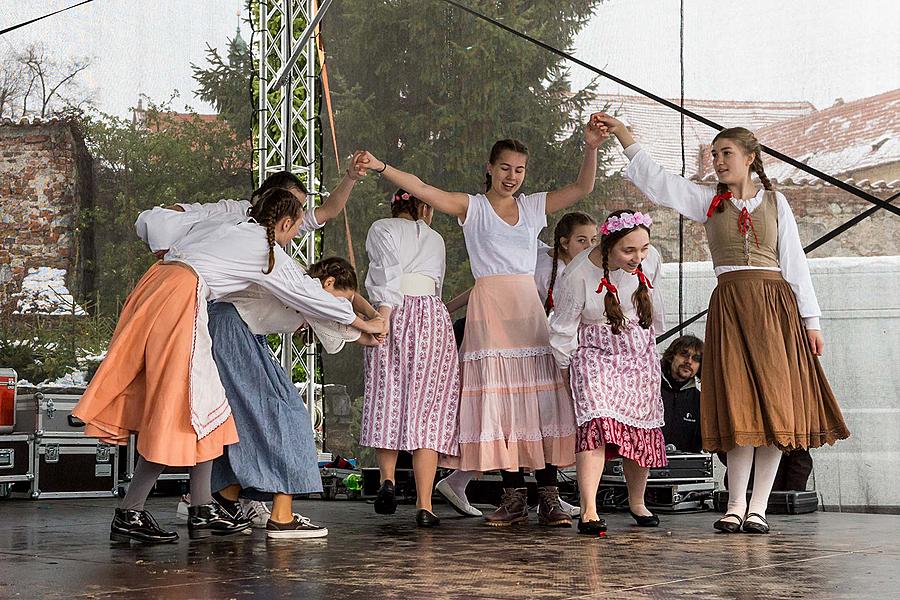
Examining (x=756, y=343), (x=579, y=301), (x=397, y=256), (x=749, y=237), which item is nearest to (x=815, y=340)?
(x=756, y=343)

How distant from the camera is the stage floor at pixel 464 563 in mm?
2285

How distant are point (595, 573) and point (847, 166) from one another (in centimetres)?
333

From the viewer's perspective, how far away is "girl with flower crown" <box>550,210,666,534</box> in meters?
3.69

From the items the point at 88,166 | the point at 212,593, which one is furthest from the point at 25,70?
the point at 212,593

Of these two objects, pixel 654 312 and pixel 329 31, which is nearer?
pixel 654 312

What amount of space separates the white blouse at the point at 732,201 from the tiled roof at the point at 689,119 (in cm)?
190

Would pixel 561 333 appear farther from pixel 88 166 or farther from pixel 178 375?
pixel 88 166

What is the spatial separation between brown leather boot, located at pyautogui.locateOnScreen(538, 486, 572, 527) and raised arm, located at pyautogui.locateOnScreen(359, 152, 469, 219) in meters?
1.07

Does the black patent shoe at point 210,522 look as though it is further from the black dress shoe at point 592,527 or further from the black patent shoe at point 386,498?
the black dress shoe at point 592,527

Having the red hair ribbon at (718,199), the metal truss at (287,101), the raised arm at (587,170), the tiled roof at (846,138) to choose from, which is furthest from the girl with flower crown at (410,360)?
the tiled roof at (846,138)

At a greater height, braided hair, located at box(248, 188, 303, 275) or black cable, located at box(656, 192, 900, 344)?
black cable, located at box(656, 192, 900, 344)

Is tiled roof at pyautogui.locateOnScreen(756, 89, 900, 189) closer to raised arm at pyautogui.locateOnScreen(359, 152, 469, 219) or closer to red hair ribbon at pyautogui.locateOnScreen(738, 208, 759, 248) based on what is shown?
red hair ribbon at pyautogui.locateOnScreen(738, 208, 759, 248)

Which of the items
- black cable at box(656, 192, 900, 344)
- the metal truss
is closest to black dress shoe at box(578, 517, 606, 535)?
black cable at box(656, 192, 900, 344)

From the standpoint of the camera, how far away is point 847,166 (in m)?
5.23
